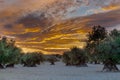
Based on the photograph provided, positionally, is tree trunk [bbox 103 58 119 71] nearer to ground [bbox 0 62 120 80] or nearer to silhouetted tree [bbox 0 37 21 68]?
Answer: ground [bbox 0 62 120 80]

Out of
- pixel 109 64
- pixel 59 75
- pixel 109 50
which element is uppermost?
pixel 109 50

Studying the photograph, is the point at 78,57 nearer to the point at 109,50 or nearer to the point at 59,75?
the point at 109,50

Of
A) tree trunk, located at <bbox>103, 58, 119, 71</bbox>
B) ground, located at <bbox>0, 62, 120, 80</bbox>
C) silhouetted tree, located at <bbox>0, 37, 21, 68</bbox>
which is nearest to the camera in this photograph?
ground, located at <bbox>0, 62, 120, 80</bbox>

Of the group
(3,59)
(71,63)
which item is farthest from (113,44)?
(71,63)

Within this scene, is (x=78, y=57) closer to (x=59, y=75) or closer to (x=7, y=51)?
(x=7, y=51)

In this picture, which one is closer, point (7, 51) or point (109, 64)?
point (109, 64)

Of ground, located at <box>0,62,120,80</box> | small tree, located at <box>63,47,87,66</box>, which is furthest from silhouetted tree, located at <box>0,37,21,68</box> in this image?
small tree, located at <box>63,47,87,66</box>

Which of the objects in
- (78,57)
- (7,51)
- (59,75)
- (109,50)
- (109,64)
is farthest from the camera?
(78,57)

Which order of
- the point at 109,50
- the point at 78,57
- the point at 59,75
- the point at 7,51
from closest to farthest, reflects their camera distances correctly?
the point at 59,75 < the point at 109,50 < the point at 7,51 < the point at 78,57

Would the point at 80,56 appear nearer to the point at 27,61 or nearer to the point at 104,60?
the point at 27,61

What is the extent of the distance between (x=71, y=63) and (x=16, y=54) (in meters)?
33.8

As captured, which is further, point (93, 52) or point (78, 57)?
point (78, 57)

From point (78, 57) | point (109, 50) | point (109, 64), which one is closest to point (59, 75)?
point (109, 50)

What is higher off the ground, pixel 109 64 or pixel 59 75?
pixel 109 64
